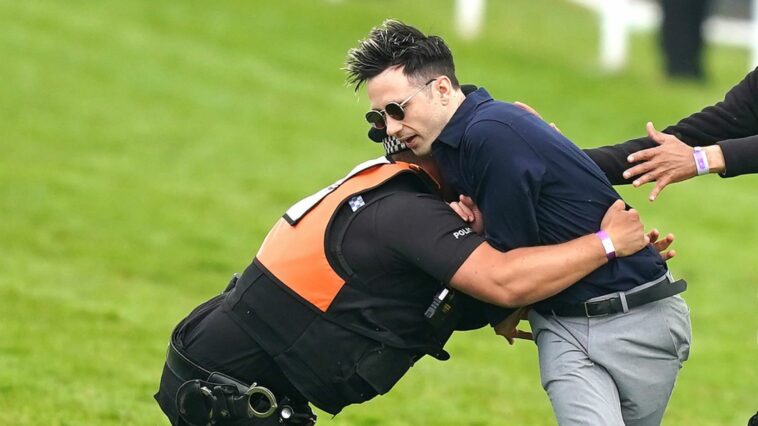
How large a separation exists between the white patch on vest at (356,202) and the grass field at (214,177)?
2989mm

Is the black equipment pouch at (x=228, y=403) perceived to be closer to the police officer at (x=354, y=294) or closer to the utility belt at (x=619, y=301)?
the police officer at (x=354, y=294)

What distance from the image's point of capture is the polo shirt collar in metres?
5.41

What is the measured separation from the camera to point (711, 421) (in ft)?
32.2

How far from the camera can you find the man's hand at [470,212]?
214 inches

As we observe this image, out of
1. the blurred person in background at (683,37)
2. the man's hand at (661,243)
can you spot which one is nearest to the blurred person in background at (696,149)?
the man's hand at (661,243)

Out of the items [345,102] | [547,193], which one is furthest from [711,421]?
[345,102]

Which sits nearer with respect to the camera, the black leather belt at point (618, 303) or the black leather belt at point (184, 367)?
the black leather belt at point (618, 303)

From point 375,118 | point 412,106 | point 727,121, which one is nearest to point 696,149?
point 727,121

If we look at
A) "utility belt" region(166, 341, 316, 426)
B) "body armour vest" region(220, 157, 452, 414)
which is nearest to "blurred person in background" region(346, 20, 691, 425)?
"body armour vest" region(220, 157, 452, 414)

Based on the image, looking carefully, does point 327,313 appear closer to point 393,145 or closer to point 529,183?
point 393,145

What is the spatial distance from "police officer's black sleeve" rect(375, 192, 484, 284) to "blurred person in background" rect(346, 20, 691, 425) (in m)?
0.13

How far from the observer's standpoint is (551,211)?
17.6ft

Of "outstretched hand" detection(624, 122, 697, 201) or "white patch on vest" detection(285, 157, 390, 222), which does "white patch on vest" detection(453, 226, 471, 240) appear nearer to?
"white patch on vest" detection(285, 157, 390, 222)

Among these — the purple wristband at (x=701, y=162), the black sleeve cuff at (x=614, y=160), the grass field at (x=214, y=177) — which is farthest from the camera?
the grass field at (x=214, y=177)
